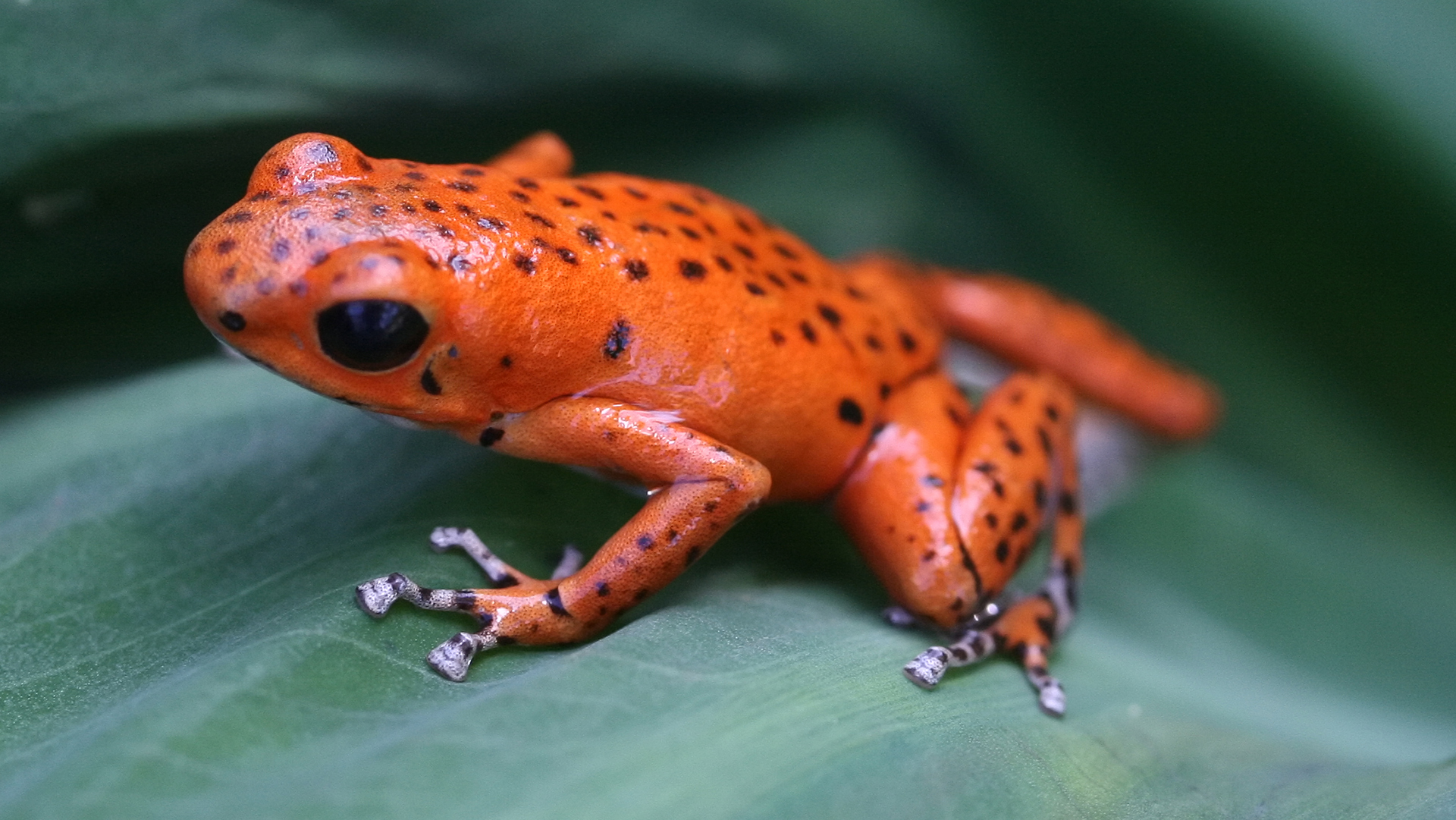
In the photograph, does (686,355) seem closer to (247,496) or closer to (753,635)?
(753,635)

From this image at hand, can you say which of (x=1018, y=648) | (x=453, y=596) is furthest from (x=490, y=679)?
(x=1018, y=648)

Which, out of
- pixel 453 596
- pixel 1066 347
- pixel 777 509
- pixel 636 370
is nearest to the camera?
pixel 453 596

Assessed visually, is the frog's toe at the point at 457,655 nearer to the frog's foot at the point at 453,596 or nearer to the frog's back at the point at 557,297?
the frog's foot at the point at 453,596

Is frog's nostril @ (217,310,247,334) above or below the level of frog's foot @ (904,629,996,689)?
above

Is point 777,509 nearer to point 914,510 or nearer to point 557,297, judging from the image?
point 914,510

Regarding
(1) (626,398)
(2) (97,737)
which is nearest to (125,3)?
(1) (626,398)

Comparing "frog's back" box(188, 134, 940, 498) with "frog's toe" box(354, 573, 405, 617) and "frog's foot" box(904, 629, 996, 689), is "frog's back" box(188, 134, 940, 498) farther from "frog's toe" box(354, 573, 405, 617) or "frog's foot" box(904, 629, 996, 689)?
"frog's foot" box(904, 629, 996, 689)

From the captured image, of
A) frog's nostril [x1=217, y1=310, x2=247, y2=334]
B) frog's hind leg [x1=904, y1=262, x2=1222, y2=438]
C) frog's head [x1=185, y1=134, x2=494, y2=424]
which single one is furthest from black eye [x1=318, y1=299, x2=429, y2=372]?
frog's hind leg [x1=904, y1=262, x2=1222, y2=438]
